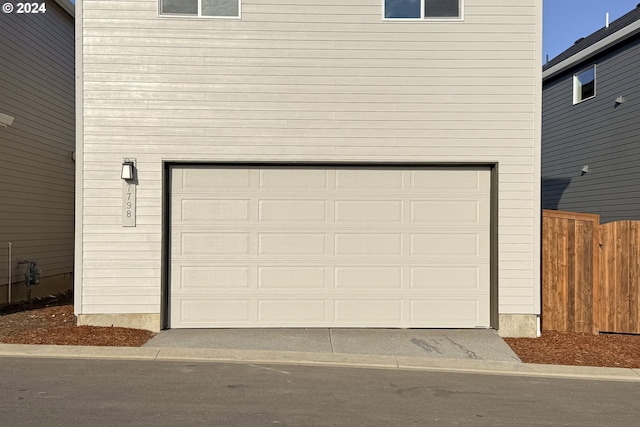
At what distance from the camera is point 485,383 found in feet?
24.7

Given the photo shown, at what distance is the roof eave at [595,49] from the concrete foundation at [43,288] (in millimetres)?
15155

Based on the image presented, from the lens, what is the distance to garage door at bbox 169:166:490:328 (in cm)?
1006

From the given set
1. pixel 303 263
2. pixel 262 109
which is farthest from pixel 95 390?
pixel 262 109

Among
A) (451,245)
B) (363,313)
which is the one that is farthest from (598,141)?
(363,313)

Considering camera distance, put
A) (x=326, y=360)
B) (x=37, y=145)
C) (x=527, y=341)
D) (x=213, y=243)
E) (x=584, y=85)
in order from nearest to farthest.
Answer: (x=326, y=360), (x=527, y=341), (x=213, y=243), (x=37, y=145), (x=584, y=85)

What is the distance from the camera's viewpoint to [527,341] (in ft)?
31.9

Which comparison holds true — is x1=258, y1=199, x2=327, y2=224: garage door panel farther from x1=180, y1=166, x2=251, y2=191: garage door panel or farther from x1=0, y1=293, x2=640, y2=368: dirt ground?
x1=0, y1=293, x2=640, y2=368: dirt ground

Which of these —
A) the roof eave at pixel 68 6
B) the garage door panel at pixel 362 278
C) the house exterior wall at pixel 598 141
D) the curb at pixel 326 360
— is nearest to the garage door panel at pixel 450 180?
the garage door panel at pixel 362 278

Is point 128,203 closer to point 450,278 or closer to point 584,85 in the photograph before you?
point 450,278

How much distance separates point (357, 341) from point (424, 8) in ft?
18.0

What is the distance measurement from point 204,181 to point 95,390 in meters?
4.23

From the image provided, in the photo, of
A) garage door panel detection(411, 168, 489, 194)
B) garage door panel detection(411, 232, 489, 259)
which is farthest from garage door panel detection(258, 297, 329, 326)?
garage door panel detection(411, 168, 489, 194)

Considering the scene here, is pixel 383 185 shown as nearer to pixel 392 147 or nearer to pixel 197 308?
pixel 392 147

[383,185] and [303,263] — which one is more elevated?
[383,185]
